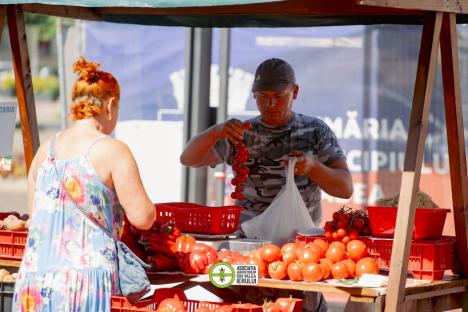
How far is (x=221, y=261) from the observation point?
506cm

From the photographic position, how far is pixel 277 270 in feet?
16.2

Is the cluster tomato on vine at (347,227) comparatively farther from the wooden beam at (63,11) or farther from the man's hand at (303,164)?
the wooden beam at (63,11)

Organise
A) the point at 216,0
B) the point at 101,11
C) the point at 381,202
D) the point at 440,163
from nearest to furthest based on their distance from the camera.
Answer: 1. the point at 216,0
2. the point at 381,202
3. the point at 101,11
4. the point at 440,163

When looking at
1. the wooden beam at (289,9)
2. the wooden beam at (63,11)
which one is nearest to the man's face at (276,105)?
the wooden beam at (289,9)

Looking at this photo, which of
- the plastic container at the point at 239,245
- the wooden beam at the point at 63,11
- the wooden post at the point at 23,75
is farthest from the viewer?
the wooden beam at the point at 63,11

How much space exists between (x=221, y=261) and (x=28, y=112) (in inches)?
62.7

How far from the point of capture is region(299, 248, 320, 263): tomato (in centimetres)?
494

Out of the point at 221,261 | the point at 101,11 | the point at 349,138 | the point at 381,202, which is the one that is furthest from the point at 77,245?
the point at 349,138

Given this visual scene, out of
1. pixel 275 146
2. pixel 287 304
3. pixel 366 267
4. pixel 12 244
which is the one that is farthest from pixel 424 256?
pixel 12 244

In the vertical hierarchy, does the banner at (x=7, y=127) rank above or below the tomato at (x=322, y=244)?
above

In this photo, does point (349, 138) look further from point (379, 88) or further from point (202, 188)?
point (202, 188)

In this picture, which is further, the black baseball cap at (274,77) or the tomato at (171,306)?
the black baseball cap at (274,77)

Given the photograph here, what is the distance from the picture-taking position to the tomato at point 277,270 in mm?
4930

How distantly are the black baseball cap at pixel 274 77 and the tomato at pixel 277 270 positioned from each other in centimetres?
161
